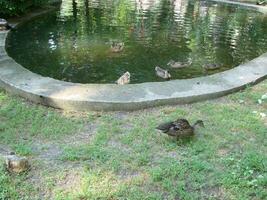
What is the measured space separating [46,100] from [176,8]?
9.42 metres

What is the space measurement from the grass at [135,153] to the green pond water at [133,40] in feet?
5.39

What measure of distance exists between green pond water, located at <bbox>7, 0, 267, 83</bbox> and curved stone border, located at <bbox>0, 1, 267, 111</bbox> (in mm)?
687

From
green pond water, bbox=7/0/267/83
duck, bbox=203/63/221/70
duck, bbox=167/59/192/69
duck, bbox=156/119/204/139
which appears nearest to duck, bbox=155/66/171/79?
green pond water, bbox=7/0/267/83

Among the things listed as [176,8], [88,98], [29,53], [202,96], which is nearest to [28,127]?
[88,98]

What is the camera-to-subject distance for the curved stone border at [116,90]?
5938 millimetres

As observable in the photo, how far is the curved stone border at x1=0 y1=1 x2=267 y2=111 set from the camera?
594cm

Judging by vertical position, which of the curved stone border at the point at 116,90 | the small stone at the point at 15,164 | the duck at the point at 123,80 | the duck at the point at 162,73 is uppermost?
the small stone at the point at 15,164

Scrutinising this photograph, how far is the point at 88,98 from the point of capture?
6004 mm

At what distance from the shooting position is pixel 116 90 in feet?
20.8

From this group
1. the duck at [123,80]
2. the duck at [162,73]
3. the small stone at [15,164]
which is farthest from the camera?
the duck at [162,73]

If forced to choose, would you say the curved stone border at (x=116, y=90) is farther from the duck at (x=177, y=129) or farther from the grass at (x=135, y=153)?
the duck at (x=177, y=129)

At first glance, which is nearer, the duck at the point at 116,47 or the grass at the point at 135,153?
the grass at the point at 135,153

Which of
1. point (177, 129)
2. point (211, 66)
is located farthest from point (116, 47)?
point (177, 129)

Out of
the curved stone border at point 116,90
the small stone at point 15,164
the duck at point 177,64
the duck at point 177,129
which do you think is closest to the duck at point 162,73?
the duck at point 177,64
